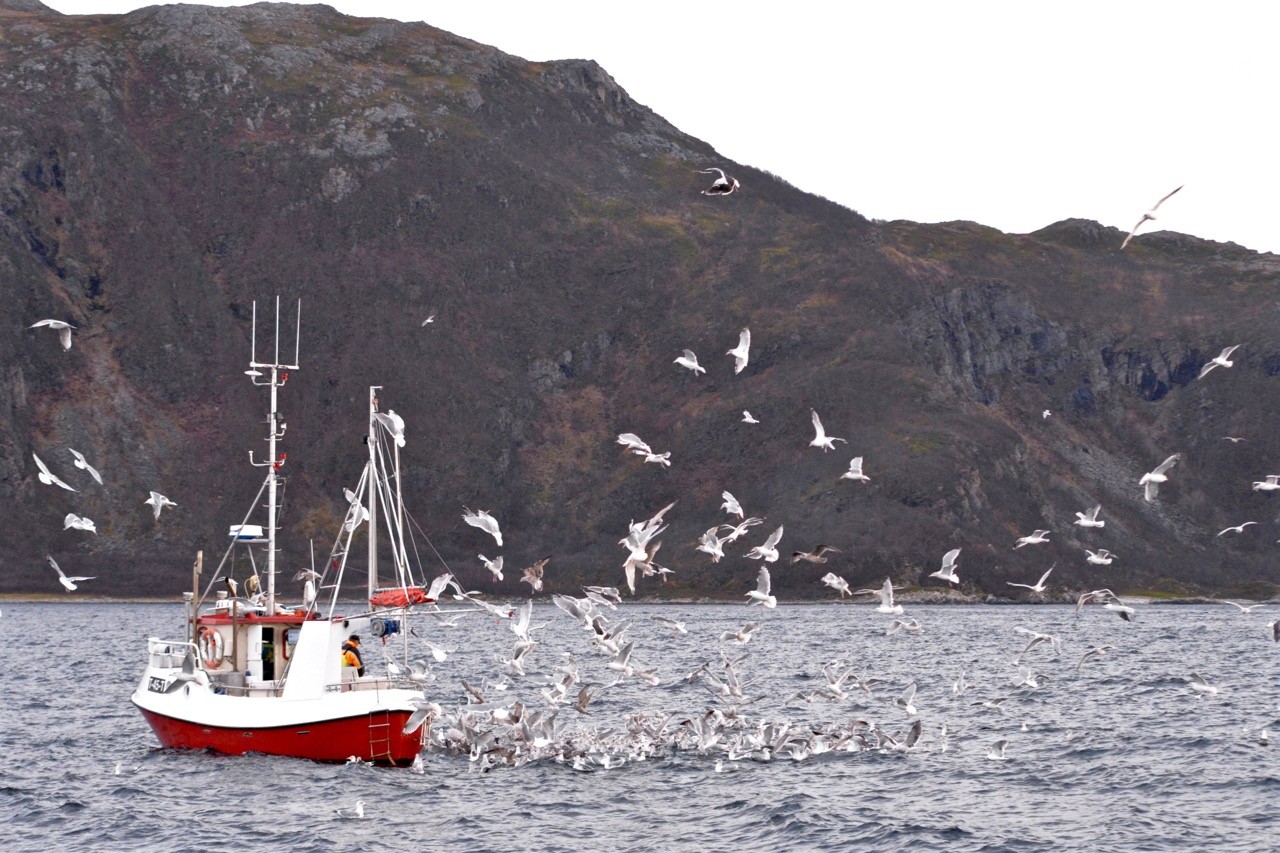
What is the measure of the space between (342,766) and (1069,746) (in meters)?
20.3

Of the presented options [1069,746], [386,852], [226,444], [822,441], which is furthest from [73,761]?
[226,444]

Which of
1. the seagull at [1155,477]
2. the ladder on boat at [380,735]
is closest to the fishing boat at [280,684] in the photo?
the ladder on boat at [380,735]

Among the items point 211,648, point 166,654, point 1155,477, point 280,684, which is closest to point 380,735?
point 280,684

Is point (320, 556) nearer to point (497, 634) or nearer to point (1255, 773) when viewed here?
point (497, 634)

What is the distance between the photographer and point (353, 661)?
3962 centimetres

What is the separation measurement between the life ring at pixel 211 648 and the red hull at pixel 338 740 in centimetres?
168

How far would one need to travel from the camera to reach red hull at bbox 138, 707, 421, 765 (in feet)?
125

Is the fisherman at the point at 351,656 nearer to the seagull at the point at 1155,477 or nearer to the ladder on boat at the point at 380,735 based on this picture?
the ladder on boat at the point at 380,735

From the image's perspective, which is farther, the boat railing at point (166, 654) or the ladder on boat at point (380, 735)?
the boat railing at point (166, 654)

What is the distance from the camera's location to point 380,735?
38188 mm

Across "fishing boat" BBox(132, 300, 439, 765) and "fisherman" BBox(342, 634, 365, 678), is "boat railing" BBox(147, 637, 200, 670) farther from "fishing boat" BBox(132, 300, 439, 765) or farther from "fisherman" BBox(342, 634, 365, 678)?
"fisherman" BBox(342, 634, 365, 678)

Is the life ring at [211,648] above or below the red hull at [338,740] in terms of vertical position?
above

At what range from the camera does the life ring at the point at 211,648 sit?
40.3 meters

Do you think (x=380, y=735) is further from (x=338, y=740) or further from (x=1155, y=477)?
(x=1155, y=477)
